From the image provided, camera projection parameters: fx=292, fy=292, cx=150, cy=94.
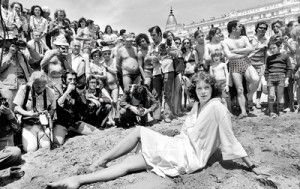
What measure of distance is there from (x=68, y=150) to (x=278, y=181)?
3100 millimetres

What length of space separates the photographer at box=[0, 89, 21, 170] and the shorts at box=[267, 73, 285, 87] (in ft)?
15.2

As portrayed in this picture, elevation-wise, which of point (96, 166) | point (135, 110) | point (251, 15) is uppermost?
point (251, 15)

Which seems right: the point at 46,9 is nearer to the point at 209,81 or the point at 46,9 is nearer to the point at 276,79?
the point at 276,79

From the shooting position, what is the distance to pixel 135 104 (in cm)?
555

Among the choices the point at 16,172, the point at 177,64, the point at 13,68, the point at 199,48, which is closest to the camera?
the point at 16,172

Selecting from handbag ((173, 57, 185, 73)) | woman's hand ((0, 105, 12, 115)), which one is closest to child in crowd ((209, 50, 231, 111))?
handbag ((173, 57, 185, 73))

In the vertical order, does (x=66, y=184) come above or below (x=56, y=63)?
below

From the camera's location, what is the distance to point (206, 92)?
318 centimetres

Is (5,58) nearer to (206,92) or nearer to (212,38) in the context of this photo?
(206,92)

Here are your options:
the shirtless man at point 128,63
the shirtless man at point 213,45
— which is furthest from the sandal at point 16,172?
the shirtless man at point 213,45

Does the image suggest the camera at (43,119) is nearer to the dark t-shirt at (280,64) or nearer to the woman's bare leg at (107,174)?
the woman's bare leg at (107,174)

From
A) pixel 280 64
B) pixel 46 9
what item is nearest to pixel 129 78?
pixel 280 64

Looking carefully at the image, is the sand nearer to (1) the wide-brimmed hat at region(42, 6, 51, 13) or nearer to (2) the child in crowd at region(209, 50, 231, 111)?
(2) the child in crowd at region(209, 50, 231, 111)

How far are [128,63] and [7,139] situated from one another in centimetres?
266
